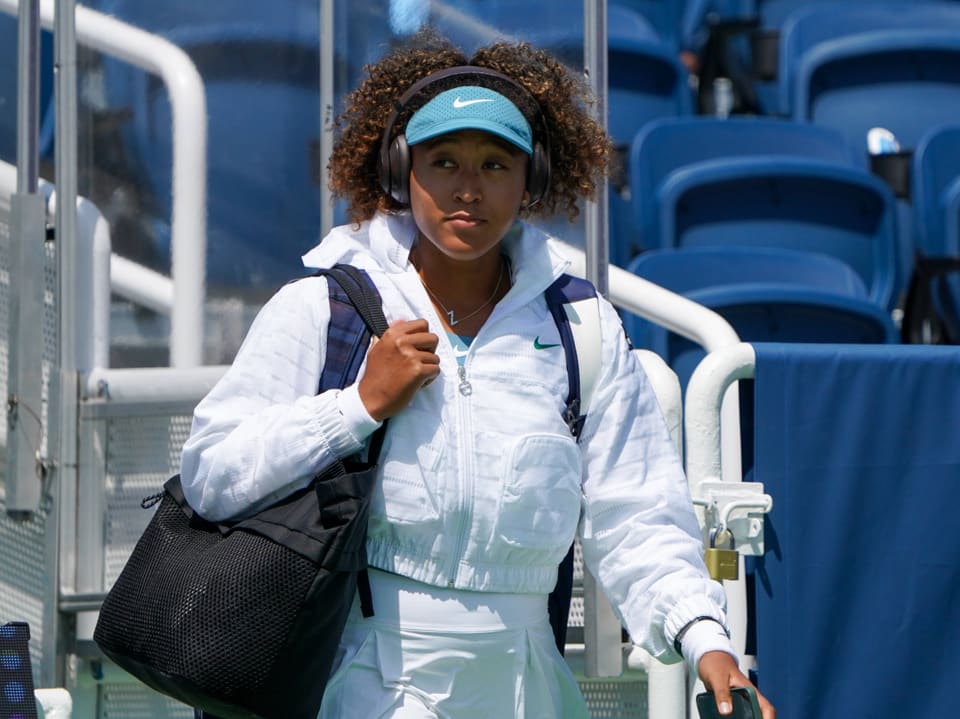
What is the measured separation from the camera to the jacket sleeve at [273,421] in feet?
7.30

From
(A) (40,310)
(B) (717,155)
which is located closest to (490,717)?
(A) (40,310)

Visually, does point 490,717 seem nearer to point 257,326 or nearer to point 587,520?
point 587,520

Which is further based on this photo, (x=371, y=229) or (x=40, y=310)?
(x=40, y=310)

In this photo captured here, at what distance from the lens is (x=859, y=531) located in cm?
307

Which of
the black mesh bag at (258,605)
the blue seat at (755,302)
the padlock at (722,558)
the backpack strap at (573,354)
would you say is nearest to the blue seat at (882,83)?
the blue seat at (755,302)

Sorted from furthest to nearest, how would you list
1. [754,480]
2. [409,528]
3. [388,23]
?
[388,23], [754,480], [409,528]

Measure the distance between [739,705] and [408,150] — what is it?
100 centimetres

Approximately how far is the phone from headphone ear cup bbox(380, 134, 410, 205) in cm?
91

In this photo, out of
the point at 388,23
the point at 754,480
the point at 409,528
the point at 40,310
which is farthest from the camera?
the point at 388,23

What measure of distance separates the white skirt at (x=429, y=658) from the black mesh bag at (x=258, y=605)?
71 mm

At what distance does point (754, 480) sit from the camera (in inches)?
120

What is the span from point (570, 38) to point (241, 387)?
1.38m

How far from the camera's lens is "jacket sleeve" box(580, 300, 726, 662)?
2367mm

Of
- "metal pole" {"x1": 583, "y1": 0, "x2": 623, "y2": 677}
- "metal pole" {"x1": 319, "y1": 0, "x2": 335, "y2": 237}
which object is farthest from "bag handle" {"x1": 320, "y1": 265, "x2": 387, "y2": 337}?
"metal pole" {"x1": 319, "y1": 0, "x2": 335, "y2": 237}
